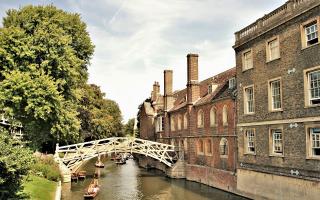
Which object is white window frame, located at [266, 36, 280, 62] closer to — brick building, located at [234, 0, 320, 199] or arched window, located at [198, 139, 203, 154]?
brick building, located at [234, 0, 320, 199]

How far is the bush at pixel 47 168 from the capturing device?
2834cm

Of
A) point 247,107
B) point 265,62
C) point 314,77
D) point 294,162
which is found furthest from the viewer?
point 247,107

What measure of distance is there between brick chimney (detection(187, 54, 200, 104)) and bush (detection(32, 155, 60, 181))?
15874 mm

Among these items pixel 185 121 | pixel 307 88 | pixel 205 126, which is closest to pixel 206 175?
pixel 205 126

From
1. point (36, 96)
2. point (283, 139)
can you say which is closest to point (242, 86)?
point (283, 139)

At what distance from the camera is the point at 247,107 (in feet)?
84.1

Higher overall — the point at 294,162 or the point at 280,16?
the point at 280,16

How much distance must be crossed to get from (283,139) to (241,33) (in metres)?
9.58

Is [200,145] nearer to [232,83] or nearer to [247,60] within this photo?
[232,83]

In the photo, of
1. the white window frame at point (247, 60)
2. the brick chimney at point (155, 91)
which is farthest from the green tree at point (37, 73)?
the brick chimney at point (155, 91)

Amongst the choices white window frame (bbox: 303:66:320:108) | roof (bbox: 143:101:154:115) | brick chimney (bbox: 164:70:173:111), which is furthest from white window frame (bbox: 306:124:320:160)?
roof (bbox: 143:101:154:115)

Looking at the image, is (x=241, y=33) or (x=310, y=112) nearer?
(x=310, y=112)

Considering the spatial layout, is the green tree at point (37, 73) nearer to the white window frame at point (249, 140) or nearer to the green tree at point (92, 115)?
the green tree at point (92, 115)

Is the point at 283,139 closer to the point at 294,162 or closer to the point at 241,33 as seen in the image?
the point at 294,162
